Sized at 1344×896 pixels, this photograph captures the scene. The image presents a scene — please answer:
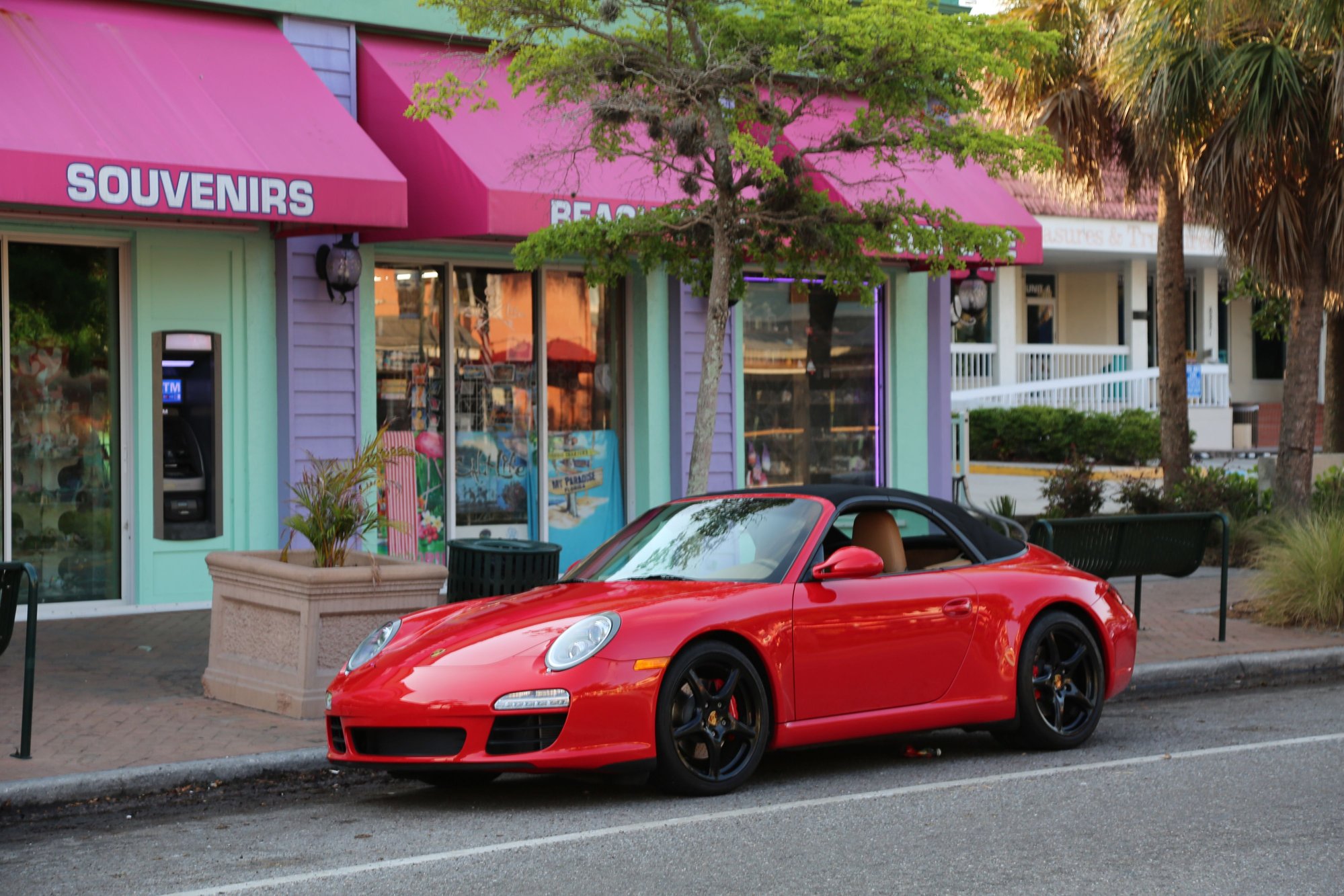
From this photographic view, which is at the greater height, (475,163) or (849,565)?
(475,163)

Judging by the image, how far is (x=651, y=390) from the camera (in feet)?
49.5

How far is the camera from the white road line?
5621mm

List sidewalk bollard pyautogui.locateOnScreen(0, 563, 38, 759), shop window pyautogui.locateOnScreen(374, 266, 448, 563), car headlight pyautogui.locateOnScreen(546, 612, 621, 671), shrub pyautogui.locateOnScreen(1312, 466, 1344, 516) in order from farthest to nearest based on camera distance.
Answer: shrub pyautogui.locateOnScreen(1312, 466, 1344, 516), shop window pyautogui.locateOnScreen(374, 266, 448, 563), sidewalk bollard pyautogui.locateOnScreen(0, 563, 38, 759), car headlight pyautogui.locateOnScreen(546, 612, 621, 671)

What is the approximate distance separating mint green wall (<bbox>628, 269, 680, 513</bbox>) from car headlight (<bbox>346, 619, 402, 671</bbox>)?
764 cm

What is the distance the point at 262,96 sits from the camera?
12328 mm

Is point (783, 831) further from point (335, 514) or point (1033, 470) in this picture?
point (1033, 470)

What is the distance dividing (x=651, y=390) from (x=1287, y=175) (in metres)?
6.86

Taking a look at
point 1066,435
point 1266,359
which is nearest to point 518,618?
point 1066,435

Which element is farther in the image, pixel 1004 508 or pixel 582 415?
pixel 1004 508

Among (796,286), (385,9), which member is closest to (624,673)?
(796,286)

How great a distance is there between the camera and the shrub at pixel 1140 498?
17.4 meters

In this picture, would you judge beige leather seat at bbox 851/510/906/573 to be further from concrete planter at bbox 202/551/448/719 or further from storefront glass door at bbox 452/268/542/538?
storefront glass door at bbox 452/268/542/538

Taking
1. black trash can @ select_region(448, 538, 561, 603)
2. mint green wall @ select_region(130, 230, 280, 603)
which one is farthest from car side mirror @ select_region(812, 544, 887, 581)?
mint green wall @ select_region(130, 230, 280, 603)

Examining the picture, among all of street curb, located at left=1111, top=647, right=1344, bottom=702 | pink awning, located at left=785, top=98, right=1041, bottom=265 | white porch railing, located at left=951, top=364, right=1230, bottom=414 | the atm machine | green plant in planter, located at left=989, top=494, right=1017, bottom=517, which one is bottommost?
street curb, located at left=1111, top=647, right=1344, bottom=702
